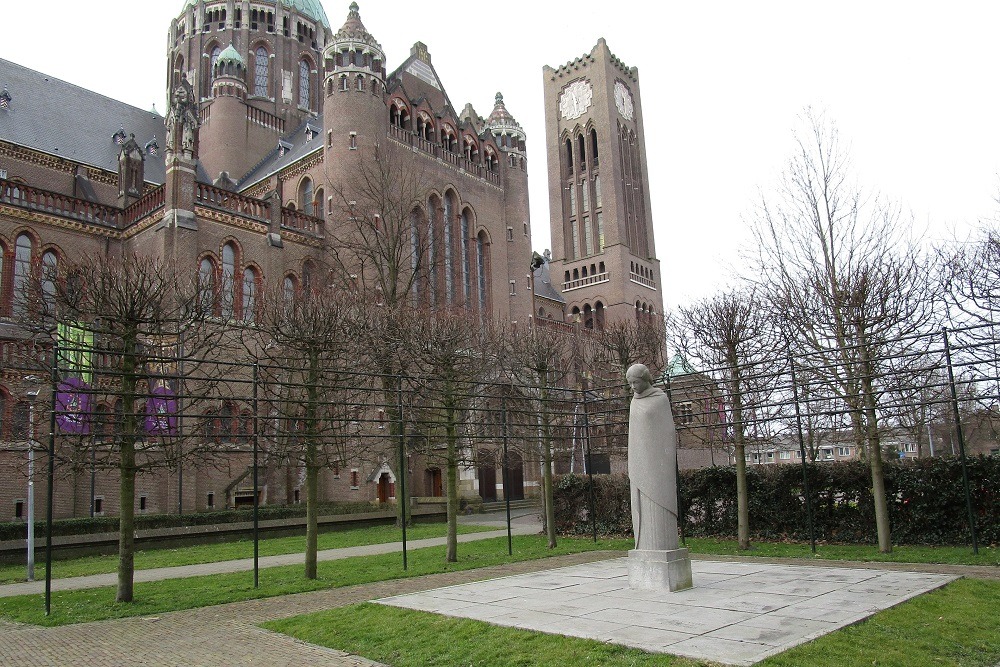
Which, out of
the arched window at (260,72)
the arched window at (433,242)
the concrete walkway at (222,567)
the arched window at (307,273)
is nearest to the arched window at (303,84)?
the arched window at (260,72)

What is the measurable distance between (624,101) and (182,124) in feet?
140

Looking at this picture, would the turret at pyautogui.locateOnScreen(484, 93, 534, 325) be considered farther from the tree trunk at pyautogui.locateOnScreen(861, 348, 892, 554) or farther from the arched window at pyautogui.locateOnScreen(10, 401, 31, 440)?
the tree trunk at pyautogui.locateOnScreen(861, 348, 892, 554)

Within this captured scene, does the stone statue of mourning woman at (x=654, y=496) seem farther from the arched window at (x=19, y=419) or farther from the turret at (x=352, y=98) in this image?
the turret at (x=352, y=98)

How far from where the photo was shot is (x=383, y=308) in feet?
98.6

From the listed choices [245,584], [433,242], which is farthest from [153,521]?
[433,242]

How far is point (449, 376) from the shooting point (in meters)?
17.8

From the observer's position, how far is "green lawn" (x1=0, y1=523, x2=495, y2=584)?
17.7 m

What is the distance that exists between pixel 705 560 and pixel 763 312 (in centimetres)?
814

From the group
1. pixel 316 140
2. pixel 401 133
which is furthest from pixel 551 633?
pixel 316 140

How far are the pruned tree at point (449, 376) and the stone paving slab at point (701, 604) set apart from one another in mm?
4331

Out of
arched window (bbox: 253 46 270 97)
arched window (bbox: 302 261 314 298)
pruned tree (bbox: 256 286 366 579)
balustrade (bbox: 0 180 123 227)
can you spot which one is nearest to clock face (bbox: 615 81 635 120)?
arched window (bbox: 253 46 270 97)

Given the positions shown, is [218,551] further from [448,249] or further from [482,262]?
[482,262]

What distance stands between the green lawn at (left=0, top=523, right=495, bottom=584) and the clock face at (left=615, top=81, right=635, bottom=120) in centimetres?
4714

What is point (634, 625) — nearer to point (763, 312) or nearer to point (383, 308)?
point (763, 312)
